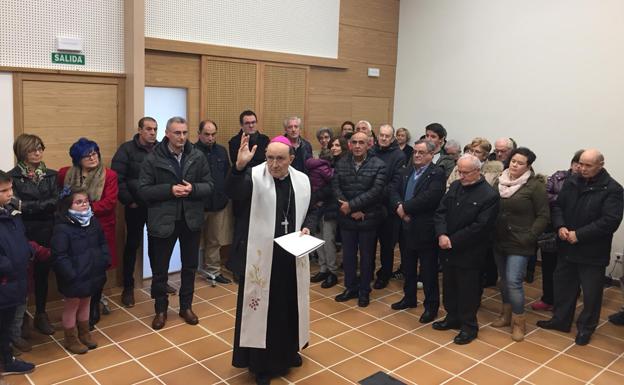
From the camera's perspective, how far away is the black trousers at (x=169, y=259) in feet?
15.1

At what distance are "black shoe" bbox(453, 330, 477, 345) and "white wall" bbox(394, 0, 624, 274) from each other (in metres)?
2.77

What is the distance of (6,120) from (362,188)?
10.4 feet

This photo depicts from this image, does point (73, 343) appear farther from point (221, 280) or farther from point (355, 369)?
point (355, 369)

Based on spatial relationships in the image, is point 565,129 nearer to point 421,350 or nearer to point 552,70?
point 552,70

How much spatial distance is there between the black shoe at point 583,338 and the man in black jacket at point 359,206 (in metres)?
1.85

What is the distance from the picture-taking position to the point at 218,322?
16.0 feet

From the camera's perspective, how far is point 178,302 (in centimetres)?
530

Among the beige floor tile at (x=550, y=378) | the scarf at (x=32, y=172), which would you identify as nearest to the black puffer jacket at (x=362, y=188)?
the beige floor tile at (x=550, y=378)

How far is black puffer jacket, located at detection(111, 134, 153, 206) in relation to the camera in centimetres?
500

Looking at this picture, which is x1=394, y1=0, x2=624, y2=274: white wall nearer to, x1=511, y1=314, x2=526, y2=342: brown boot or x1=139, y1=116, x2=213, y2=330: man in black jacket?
Answer: x1=511, y1=314, x2=526, y2=342: brown boot

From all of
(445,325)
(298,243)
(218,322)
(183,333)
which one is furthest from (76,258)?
(445,325)

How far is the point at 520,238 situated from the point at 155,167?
302cm

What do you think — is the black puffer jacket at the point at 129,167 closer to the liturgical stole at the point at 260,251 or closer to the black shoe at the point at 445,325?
the liturgical stole at the point at 260,251

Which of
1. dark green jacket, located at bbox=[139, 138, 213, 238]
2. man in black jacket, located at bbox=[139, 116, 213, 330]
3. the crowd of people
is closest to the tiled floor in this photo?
the crowd of people
